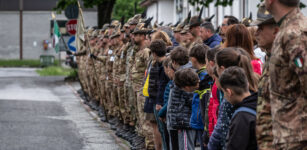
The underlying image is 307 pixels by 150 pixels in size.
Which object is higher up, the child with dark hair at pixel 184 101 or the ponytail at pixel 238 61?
the ponytail at pixel 238 61

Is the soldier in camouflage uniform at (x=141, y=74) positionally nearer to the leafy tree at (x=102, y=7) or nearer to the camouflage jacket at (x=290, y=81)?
the camouflage jacket at (x=290, y=81)

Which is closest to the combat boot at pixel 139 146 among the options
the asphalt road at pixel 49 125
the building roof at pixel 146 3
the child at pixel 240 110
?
the asphalt road at pixel 49 125

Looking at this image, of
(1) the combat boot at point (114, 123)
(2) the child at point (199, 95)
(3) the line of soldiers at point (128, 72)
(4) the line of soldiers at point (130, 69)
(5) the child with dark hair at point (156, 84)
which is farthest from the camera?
(1) the combat boot at point (114, 123)

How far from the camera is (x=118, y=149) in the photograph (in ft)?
33.8

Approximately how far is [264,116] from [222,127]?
79 centimetres

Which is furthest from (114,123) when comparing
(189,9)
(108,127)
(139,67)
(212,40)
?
(189,9)

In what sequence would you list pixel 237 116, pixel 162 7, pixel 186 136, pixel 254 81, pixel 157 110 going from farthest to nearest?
pixel 162 7 < pixel 157 110 < pixel 186 136 < pixel 254 81 < pixel 237 116

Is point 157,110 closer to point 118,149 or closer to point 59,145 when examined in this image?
point 118,149

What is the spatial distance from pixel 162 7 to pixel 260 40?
140 ft

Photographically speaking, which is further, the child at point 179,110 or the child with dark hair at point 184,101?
the child at point 179,110

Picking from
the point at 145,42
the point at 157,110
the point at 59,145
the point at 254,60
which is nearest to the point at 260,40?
the point at 254,60

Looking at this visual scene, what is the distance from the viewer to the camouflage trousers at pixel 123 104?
1223cm

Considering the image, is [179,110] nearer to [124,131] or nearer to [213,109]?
[213,109]

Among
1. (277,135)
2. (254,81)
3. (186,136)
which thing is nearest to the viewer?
(277,135)
